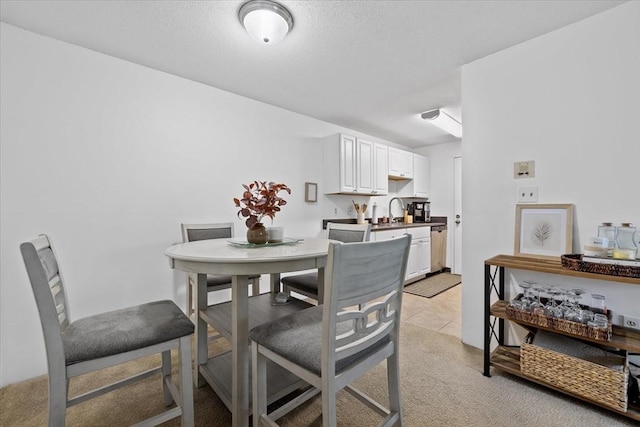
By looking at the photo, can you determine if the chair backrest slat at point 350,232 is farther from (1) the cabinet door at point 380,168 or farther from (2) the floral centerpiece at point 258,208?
(1) the cabinet door at point 380,168

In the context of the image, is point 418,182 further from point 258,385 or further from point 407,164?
point 258,385

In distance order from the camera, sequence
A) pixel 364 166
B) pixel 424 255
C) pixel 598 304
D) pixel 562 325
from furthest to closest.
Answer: pixel 424 255 < pixel 364 166 < pixel 598 304 < pixel 562 325

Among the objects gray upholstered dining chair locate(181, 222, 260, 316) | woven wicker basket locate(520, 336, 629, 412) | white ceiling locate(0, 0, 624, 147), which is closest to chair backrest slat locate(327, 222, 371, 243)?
gray upholstered dining chair locate(181, 222, 260, 316)

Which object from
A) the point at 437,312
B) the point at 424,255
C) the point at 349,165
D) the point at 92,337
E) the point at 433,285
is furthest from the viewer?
the point at 424,255

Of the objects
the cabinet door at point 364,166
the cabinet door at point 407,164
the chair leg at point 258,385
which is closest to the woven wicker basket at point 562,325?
the chair leg at point 258,385

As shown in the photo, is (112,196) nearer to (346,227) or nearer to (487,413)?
(346,227)

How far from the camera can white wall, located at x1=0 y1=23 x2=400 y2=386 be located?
70.4 inches

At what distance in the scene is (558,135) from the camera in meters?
1.83

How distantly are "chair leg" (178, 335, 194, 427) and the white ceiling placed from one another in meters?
1.88

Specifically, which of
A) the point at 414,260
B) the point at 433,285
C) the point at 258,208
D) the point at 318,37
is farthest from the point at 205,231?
the point at 433,285

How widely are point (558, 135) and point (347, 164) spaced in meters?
2.17

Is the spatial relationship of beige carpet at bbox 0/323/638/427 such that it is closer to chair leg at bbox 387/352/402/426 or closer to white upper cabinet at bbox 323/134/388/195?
chair leg at bbox 387/352/402/426

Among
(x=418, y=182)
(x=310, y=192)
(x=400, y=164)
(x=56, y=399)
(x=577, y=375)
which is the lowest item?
(x=577, y=375)

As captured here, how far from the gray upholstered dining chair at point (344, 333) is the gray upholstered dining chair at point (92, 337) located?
1.13 feet
